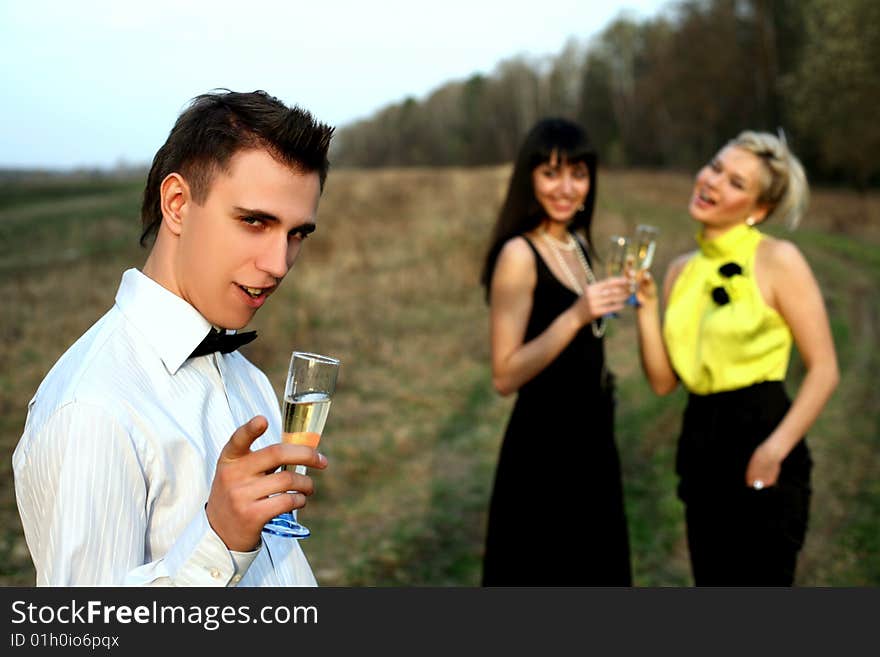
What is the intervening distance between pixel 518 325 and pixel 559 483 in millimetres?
755

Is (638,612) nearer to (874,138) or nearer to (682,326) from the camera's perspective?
(682,326)

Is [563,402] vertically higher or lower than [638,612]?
higher

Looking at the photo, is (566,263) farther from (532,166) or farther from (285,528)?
(285,528)

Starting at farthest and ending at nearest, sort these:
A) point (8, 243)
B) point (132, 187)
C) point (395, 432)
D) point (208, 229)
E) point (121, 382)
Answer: point (132, 187), point (8, 243), point (395, 432), point (208, 229), point (121, 382)

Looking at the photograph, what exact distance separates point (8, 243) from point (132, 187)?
10605 millimetres

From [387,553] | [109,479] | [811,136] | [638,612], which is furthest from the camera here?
[811,136]

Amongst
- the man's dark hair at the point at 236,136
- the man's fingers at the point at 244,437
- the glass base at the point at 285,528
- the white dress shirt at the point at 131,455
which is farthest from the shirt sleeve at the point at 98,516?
the man's dark hair at the point at 236,136

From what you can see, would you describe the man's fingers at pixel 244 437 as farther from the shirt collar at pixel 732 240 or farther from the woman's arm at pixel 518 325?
the shirt collar at pixel 732 240

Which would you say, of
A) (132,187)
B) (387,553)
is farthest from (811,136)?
(387,553)

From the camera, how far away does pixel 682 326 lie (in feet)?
13.1

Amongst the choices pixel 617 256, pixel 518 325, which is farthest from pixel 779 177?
pixel 518 325

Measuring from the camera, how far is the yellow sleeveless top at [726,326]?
3723 mm

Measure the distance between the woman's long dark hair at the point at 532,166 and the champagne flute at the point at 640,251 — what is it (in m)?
0.52

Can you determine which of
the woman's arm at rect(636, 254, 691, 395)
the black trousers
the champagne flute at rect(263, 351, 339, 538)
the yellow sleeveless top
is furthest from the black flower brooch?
the champagne flute at rect(263, 351, 339, 538)
